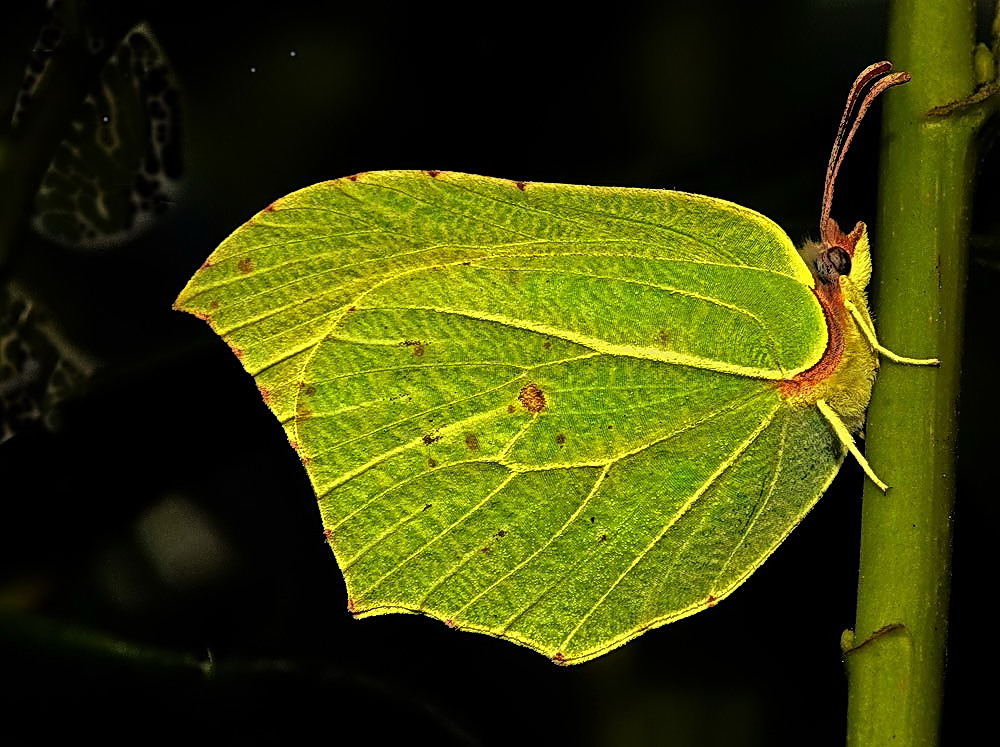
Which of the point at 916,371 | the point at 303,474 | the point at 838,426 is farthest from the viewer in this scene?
the point at 303,474

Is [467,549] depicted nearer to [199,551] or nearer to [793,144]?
[199,551]

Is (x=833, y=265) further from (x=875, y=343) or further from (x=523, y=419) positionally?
(x=523, y=419)

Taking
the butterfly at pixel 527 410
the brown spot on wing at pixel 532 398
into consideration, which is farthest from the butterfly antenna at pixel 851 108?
the brown spot on wing at pixel 532 398

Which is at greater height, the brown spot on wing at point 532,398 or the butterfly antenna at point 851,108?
the butterfly antenna at point 851,108

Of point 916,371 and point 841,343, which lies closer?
point 916,371

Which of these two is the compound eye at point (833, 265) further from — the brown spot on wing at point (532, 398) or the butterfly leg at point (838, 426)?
the brown spot on wing at point (532, 398)

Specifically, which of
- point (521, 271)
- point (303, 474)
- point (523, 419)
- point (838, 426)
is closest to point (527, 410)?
point (523, 419)

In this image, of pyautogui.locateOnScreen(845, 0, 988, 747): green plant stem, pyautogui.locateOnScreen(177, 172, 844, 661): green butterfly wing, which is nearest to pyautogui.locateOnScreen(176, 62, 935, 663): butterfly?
pyautogui.locateOnScreen(177, 172, 844, 661): green butterfly wing

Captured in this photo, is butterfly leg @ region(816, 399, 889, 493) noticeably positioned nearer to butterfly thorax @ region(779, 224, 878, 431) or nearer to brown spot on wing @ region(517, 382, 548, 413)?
butterfly thorax @ region(779, 224, 878, 431)
